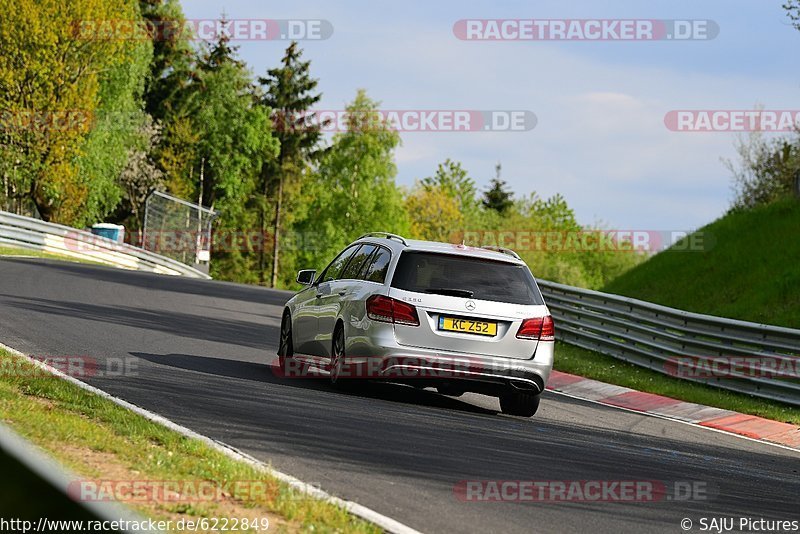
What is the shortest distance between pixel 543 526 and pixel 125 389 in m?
5.00

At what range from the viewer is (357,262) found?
12211 millimetres

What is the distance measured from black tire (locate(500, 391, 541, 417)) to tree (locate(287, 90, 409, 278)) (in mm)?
72518

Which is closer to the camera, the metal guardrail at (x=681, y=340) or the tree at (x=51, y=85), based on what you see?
the metal guardrail at (x=681, y=340)

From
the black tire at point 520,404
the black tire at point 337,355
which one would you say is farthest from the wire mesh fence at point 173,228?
the black tire at point 520,404

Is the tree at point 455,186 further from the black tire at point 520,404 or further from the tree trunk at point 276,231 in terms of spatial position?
the black tire at point 520,404

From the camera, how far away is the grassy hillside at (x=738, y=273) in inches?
967

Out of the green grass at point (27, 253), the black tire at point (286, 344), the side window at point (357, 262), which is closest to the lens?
the side window at point (357, 262)

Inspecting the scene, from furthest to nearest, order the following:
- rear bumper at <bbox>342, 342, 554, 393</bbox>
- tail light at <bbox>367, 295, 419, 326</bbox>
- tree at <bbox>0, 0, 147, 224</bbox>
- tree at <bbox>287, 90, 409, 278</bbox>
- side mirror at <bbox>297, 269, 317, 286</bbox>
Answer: tree at <bbox>287, 90, 409, 278</bbox>, tree at <bbox>0, 0, 147, 224</bbox>, side mirror at <bbox>297, 269, 317, 286</bbox>, tail light at <bbox>367, 295, 419, 326</bbox>, rear bumper at <bbox>342, 342, 554, 393</bbox>

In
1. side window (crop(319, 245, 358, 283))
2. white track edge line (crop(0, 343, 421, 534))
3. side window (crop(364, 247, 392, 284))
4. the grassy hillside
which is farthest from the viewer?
the grassy hillside

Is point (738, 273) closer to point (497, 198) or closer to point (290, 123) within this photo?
point (290, 123)

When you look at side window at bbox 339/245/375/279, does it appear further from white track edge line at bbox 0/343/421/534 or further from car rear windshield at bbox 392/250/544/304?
white track edge line at bbox 0/343/421/534

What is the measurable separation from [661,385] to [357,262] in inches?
252

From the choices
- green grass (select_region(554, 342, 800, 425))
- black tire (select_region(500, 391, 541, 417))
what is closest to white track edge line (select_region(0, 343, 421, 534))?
black tire (select_region(500, 391, 541, 417))

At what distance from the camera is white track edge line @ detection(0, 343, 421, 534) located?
530 centimetres
